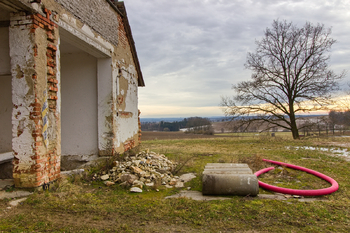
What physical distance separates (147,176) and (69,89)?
377 cm

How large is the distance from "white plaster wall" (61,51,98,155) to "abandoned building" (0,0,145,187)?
0.10 ft

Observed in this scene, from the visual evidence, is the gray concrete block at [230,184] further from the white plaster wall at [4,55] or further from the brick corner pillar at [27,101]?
the white plaster wall at [4,55]

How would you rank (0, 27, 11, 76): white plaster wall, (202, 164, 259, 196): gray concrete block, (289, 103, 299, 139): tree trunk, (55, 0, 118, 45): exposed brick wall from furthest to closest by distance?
(289, 103, 299, 139): tree trunk
(55, 0, 118, 45): exposed brick wall
(0, 27, 11, 76): white plaster wall
(202, 164, 259, 196): gray concrete block

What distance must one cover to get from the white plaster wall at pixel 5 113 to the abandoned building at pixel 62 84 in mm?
22

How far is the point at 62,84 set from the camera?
7.11 meters

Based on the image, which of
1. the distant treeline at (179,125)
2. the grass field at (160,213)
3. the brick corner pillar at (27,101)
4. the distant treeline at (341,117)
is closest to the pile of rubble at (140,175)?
the grass field at (160,213)

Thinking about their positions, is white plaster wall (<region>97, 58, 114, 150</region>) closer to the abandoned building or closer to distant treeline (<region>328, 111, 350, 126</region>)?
the abandoned building

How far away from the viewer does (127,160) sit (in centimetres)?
667

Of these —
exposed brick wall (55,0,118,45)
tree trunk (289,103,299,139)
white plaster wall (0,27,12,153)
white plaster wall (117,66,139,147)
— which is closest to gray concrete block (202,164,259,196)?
white plaster wall (117,66,139,147)

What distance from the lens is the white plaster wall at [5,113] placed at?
616 centimetres

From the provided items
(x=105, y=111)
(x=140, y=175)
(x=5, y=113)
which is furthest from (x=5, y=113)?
(x=140, y=175)

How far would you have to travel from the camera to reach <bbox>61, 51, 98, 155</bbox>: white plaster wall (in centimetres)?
700

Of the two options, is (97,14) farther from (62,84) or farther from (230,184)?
(230,184)

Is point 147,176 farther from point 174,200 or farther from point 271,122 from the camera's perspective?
point 271,122
